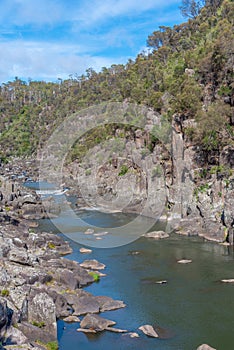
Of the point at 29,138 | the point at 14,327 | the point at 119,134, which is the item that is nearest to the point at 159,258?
the point at 14,327

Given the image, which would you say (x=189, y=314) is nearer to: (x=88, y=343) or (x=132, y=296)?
(x=132, y=296)

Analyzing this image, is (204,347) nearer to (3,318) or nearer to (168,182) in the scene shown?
(3,318)

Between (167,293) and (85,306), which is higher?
(167,293)

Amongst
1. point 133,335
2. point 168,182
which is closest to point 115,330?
point 133,335

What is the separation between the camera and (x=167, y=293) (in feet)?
123

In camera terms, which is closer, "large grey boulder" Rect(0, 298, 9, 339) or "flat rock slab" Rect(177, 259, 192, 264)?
"large grey boulder" Rect(0, 298, 9, 339)

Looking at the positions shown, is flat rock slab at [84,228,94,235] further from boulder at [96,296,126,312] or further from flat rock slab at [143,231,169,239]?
boulder at [96,296,126,312]

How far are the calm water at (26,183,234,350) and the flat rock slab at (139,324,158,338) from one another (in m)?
0.48

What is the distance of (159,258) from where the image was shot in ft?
157

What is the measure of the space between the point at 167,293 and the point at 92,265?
1012 cm

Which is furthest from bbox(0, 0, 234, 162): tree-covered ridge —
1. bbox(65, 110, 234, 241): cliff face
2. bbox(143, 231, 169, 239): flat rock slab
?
bbox(143, 231, 169, 239): flat rock slab

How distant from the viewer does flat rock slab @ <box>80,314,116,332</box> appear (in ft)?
101

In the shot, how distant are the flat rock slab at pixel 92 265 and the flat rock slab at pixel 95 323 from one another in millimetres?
12817

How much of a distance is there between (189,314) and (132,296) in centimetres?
567
